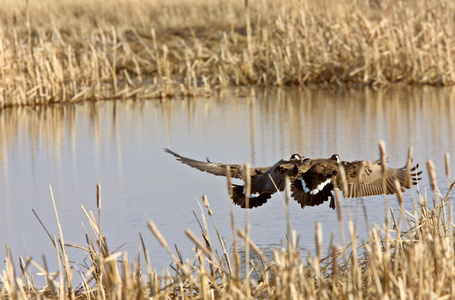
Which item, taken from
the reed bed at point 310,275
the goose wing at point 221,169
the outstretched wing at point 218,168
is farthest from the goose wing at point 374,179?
the reed bed at point 310,275

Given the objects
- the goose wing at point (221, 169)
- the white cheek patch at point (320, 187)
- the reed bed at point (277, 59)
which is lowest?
the white cheek patch at point (320, 187)

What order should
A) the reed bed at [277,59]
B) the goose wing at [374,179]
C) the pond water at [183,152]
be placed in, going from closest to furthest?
1. the goose wing at [374,179]
2. the pond water at [183,152]
3. the reed bed at [277,59]

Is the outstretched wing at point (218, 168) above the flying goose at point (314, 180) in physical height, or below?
above

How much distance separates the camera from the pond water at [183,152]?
4.99 meters

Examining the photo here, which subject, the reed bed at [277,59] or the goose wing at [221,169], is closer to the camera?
the goose wing at [221,169]

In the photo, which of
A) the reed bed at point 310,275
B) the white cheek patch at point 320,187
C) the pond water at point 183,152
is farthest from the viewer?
the pond water at point 183,152

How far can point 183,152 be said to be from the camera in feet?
25.3

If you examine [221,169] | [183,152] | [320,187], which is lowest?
[320,187]

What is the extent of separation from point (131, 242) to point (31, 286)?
1.10m

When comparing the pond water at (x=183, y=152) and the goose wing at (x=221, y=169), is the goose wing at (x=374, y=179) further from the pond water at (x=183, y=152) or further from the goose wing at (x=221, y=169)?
the goose wing at (x=221, y=169)

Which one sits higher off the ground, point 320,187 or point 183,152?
point 183,152

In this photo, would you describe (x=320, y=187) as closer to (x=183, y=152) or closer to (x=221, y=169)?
(x=221, y=169)

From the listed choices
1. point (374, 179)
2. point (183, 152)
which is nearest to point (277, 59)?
point (183, 152)

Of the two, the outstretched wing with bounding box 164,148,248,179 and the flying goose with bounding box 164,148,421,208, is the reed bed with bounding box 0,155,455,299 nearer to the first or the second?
the flying goose with bounding box 164,148,421,208
